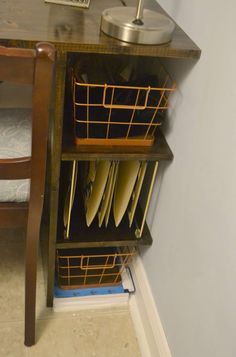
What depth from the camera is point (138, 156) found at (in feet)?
3.29

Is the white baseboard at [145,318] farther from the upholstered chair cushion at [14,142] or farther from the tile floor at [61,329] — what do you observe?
the upholstered chair cushion at [14,142]

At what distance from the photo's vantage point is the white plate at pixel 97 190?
1.08m

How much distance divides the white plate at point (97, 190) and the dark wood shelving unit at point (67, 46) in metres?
0.08

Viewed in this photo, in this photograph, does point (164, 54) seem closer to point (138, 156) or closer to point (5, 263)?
point (138, 156)

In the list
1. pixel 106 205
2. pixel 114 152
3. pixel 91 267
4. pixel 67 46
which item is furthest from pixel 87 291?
pixel 67 46

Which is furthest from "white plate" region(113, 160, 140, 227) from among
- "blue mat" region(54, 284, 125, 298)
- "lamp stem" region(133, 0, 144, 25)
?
"lamp stem" region(133, 0, 144, 25)

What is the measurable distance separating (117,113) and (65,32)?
233mm

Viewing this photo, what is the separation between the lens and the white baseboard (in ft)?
3.62

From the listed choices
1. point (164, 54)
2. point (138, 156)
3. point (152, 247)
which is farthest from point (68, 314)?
point (164, 54)

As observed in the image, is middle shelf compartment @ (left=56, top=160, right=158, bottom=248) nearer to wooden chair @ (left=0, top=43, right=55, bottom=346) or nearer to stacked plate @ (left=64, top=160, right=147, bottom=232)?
stacked plate @ (left=64, top=160, right=147, bottom=232)

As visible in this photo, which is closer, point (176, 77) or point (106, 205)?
point (176, 77)

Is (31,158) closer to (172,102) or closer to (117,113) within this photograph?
(117,113)

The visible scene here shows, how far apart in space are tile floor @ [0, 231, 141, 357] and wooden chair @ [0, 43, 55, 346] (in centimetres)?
6

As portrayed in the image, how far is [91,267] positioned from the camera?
1302 millimetres
